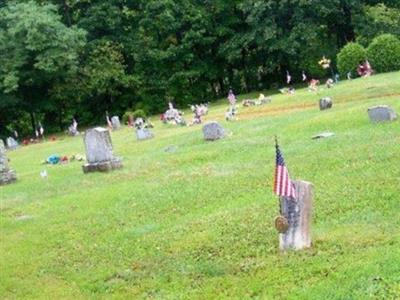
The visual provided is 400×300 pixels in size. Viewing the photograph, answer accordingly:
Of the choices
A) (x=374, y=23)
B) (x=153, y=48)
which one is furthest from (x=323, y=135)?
(x=153, y=48)

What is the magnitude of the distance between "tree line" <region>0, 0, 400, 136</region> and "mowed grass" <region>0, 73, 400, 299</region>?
22.4 m

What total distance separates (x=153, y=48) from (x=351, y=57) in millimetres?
16424

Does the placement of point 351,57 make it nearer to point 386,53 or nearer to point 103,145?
point 386,53

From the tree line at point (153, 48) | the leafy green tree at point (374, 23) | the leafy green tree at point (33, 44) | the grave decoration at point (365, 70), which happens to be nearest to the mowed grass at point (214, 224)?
the grave decoration at point (365, 70)

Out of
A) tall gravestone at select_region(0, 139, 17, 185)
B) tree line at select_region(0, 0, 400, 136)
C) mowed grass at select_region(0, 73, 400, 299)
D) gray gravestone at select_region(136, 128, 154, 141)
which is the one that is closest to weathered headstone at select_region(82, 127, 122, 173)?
mowed grass at select_region(0, 73, 400, 299)

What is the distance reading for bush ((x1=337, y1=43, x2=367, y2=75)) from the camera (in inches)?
1452

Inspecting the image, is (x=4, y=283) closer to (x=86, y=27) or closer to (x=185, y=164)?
(x=185, y=164)

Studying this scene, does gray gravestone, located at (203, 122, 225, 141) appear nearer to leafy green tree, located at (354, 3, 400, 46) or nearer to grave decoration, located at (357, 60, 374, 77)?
grave decoration, located at (357, 60, 374, 77)

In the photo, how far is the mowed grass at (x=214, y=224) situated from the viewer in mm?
9305

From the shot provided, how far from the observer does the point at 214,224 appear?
12.2 metres

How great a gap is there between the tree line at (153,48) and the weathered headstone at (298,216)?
3408 centimetres

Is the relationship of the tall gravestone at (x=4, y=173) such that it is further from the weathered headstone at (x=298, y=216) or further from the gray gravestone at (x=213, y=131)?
the weathered headstone at (x=298, y=216)

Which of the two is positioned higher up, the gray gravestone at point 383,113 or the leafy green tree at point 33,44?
the leafy green tree at point 33,44

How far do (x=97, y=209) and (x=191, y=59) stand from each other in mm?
34668
